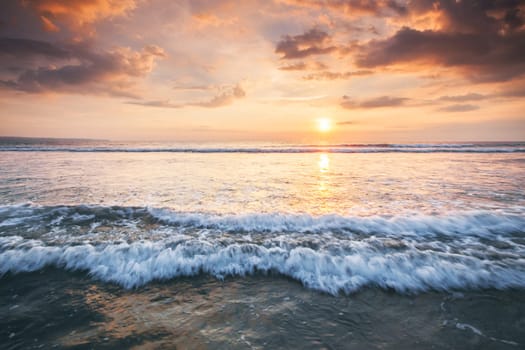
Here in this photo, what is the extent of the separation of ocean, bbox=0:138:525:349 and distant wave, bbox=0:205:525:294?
2cm

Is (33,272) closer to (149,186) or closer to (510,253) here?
(149,186)

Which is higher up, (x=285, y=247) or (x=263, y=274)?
(x=285, y=247)

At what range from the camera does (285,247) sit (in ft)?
13.6

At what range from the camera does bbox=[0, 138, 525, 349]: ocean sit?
2432 mm

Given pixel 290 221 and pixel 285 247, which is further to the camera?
pixel 290 221

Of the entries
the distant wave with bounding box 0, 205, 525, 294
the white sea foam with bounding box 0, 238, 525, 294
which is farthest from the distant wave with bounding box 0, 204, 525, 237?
the white sea foam with bounding box 0, 238, 525, 294

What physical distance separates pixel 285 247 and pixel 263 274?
0.76 meters

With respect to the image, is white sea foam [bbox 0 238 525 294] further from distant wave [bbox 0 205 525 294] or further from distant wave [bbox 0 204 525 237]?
distant wave [bbox 0 204 525 237]

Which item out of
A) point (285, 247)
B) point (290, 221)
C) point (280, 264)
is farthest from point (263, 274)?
point (290, 221)

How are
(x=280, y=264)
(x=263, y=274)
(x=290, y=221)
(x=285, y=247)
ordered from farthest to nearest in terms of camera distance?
(x=290, y=221) → (x=285, y=247) → (x=280, y=264) → (x=263, y=274)

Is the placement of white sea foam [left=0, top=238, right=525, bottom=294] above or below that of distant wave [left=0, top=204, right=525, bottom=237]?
below

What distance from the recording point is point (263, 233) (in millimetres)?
4773

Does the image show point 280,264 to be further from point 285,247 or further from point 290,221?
point 290,221

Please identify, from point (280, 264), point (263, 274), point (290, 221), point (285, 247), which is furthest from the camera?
point (290, 221)
